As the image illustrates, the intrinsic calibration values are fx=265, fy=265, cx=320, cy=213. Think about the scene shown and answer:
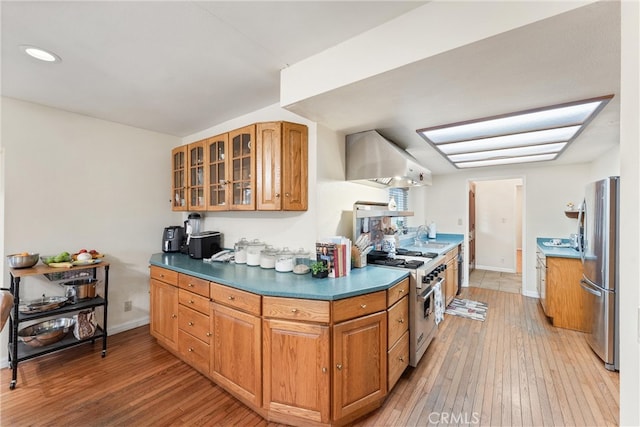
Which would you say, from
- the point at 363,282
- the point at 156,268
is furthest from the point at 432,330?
the point at 156,268

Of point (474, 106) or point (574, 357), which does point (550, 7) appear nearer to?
point (474, 106)

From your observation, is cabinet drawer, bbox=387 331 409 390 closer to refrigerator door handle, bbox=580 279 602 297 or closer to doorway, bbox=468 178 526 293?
refrigerator door handle, bbox=580 279 602 297

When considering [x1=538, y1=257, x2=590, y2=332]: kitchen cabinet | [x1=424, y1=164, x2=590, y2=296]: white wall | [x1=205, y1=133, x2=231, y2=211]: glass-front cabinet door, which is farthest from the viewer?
[x1=424, y1=164, x2=590, y2=296]: white wall

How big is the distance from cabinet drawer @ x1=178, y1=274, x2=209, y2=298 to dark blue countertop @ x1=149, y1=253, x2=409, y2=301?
0.16 ft

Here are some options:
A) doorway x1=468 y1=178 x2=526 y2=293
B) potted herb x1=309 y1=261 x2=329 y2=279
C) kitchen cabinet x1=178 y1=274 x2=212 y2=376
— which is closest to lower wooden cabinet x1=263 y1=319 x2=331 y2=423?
potted herb x1=309 y1=261 x2=329 y2=279

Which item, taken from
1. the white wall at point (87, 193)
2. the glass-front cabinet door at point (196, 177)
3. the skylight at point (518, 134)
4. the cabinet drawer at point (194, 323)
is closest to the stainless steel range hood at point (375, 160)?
the skylight at point (518, 134)

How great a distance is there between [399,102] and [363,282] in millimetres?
1360

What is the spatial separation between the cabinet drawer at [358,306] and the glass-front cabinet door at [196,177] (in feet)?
6.78

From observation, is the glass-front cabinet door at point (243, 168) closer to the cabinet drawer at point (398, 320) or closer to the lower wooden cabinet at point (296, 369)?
the lower wooden cabinet at point (296, 369)

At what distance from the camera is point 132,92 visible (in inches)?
91.8

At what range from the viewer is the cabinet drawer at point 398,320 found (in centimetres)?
194

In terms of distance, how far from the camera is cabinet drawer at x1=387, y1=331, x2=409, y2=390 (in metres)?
1.93

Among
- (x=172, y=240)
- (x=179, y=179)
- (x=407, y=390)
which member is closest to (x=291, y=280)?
(x=407, y=390)

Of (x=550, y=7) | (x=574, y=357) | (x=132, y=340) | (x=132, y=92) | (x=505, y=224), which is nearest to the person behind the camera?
(x=550, y=7)
